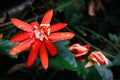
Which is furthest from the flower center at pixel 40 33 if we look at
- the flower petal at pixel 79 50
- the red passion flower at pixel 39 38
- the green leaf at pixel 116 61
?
the green leaf at pixel 116 61

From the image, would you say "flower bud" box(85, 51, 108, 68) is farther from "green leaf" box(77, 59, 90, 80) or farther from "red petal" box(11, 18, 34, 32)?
"red petal" box(11, 18, 34, 32)

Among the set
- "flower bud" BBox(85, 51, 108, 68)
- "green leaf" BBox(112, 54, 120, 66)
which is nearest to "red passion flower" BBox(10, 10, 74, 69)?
"flower bud" BBox(85, 51, 108, 68)

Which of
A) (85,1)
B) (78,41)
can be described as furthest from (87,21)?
(78,41)

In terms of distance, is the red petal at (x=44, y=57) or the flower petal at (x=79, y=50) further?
the flower petal at (x=79, y=50)

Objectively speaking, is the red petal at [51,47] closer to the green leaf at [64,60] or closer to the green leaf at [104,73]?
the green leaf at [64,60]

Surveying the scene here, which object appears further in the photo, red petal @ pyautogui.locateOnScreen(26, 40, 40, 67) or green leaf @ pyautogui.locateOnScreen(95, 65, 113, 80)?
green leaf @ pyautogui.locateOnScreen(95, 65, 113, 80)

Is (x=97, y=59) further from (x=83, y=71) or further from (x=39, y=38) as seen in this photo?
(x=39, y=38)
